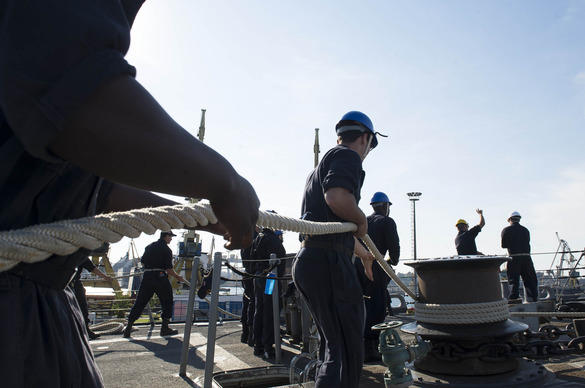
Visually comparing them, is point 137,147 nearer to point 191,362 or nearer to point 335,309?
point 335,309

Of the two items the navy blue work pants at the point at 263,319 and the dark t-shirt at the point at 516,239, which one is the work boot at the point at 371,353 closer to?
the navy blue work pants at the point at 263,319

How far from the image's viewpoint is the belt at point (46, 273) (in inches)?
34.4

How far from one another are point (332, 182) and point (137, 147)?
190 centimetres

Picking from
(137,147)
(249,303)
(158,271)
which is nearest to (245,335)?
(249,303)

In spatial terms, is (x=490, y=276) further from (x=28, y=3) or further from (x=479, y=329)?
(x=28, y=3)

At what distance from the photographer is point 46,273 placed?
0.92 metres

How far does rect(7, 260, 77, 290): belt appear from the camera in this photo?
2.86 feet

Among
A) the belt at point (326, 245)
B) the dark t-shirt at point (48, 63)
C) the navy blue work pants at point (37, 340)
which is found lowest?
the navy blue work pants at point (37, 340)

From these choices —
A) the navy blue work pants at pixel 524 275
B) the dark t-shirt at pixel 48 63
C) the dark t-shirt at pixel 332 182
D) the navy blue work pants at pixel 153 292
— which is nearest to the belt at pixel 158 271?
the navy blue work pants at pixel 153 292

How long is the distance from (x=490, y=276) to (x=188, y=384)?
3030 millimetres

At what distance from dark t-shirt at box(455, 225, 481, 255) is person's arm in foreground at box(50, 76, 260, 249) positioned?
9165mm

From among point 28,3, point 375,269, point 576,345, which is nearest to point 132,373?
point 375,269

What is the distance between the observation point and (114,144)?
736 millimetres

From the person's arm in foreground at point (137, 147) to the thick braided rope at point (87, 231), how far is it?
0.66ft
